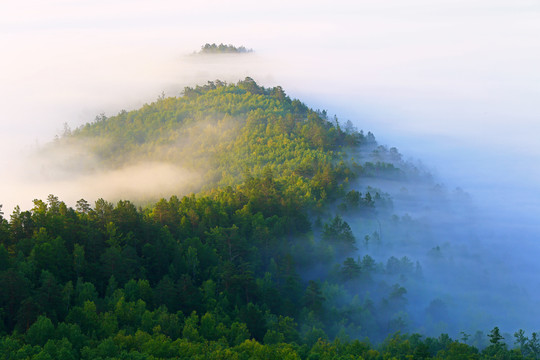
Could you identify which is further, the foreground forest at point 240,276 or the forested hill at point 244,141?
the forested hill at point 244,141

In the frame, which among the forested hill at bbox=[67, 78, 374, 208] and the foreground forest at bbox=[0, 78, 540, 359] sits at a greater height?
the forested hill at bbox=[67, 78, 374, 208]

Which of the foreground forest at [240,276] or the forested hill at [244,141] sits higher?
the forested hill at [244,141]

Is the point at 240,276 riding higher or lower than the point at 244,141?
lower

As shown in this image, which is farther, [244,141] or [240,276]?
[244,141]

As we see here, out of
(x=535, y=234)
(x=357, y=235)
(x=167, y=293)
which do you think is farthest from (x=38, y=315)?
(x=535, y=234)

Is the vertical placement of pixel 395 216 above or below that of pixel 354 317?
above

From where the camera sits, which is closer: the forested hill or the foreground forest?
the foreground forest

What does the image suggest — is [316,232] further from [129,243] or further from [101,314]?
[101,314]

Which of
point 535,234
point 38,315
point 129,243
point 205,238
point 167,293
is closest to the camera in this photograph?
point 38,315
